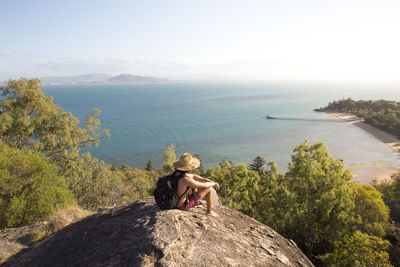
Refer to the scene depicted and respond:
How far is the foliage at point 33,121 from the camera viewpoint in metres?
17.5

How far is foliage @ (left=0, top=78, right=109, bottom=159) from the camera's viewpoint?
17.5m

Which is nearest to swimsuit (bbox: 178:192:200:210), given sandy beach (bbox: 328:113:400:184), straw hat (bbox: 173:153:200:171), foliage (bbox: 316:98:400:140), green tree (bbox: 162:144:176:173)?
straw hat (bbox: 173:153:200:171)

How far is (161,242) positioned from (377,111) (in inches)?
6028

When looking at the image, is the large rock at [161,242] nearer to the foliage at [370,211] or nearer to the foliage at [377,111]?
the foliage at [370,211]

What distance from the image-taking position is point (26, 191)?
38.4 feet

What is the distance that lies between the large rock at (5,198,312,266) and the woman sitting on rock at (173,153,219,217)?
11.8 inches

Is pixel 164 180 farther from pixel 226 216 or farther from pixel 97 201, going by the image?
pixel 97 201

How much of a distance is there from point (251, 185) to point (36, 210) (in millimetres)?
16957

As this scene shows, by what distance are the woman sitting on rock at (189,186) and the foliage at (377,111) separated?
342 ft

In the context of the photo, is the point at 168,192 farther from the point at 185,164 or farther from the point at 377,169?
the point at 377,169

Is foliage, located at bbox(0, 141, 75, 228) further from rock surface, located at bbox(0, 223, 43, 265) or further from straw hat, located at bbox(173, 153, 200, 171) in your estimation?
straw hat, located at bbox(173, 153, 200, 171)

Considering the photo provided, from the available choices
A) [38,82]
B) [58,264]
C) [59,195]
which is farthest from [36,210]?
[38,82]

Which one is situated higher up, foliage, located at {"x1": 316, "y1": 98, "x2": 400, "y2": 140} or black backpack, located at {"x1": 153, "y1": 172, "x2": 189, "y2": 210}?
black backpack, located at {"x1": 153, "y1": 172, "x2": 189, "y2": 210}

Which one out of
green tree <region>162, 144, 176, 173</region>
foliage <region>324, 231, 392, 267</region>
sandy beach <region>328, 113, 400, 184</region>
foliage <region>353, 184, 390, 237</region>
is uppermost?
foliage <region>324, 231, 392, 267</region>
